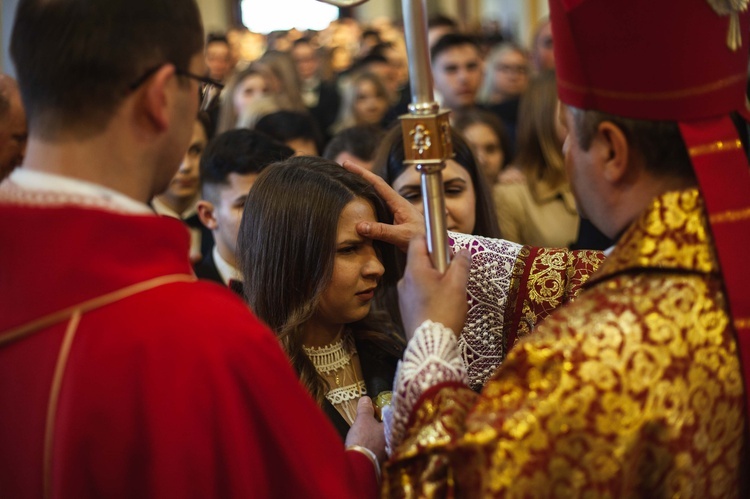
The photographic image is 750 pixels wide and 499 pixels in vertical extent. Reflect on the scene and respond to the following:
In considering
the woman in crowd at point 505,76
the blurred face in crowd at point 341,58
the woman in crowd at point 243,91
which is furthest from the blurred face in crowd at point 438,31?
the blurred face in crowd at point 341,58

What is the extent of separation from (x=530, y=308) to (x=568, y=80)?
0.90 meters

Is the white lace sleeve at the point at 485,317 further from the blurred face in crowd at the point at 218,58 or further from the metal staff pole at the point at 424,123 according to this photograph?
the blurred face in crowd at the point at 218,58

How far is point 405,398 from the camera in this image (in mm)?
1875

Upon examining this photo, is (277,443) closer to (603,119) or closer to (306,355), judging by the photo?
(603,119)

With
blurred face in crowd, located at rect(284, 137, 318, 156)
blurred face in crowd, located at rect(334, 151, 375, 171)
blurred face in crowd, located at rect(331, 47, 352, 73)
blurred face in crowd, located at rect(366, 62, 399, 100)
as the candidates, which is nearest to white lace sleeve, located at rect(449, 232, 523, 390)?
blurred face in crowd, located at rect(334, 151, 375, 171)

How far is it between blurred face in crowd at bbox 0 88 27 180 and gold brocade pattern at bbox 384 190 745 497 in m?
1.63

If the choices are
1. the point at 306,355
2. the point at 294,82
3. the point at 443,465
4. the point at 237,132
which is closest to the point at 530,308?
the point at 306,355

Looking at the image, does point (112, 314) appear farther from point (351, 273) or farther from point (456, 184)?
point (456, 184)

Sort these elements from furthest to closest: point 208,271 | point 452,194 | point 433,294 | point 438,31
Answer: point 438,31 < point 208,271 < point 452,194 < point 433,294

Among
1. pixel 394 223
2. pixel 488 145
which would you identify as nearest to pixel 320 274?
pixel 394 223

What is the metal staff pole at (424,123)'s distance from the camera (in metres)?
1.88

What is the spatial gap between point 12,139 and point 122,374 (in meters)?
1.55

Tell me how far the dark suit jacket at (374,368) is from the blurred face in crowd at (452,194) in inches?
33.8

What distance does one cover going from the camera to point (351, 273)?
8.62 ft
